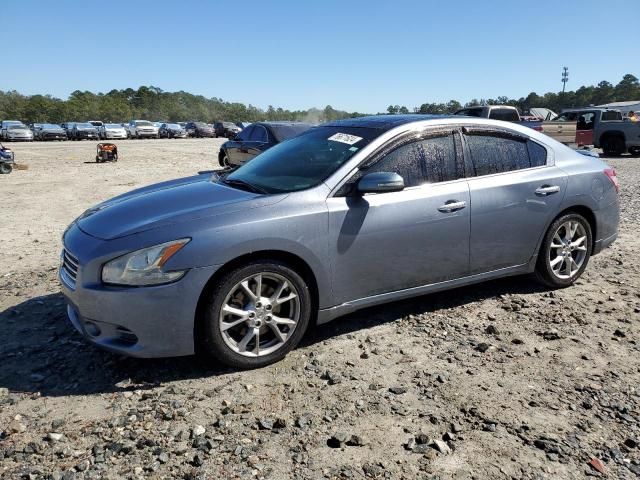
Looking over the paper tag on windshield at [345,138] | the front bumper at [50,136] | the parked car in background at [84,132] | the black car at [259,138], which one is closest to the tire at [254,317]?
the paper tag on windshield at [345,138]

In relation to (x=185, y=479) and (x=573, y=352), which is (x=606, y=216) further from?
(x=185, y=479)

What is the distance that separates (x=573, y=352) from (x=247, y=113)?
121 m

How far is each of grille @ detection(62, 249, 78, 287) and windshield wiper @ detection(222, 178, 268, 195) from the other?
1.25 m

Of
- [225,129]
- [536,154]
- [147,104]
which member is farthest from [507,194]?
[147,104]

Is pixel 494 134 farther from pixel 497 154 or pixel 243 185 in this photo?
pixel 243 185

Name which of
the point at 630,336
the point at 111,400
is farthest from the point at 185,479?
the point at 630,336

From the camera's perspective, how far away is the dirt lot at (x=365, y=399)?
255cm

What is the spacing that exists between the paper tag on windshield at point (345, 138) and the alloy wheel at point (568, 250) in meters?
2.07

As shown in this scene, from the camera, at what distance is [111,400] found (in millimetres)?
3096

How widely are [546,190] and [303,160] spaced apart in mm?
2123

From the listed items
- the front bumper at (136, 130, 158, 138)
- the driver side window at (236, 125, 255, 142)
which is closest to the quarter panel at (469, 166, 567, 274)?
the driver side window at (236, 125, 255, 142)

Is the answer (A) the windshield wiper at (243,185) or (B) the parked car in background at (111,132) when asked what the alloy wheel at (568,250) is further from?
(B) the parked car in background at (111,132)

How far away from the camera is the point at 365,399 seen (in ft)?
10.2

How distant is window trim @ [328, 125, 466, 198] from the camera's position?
3728 mm
